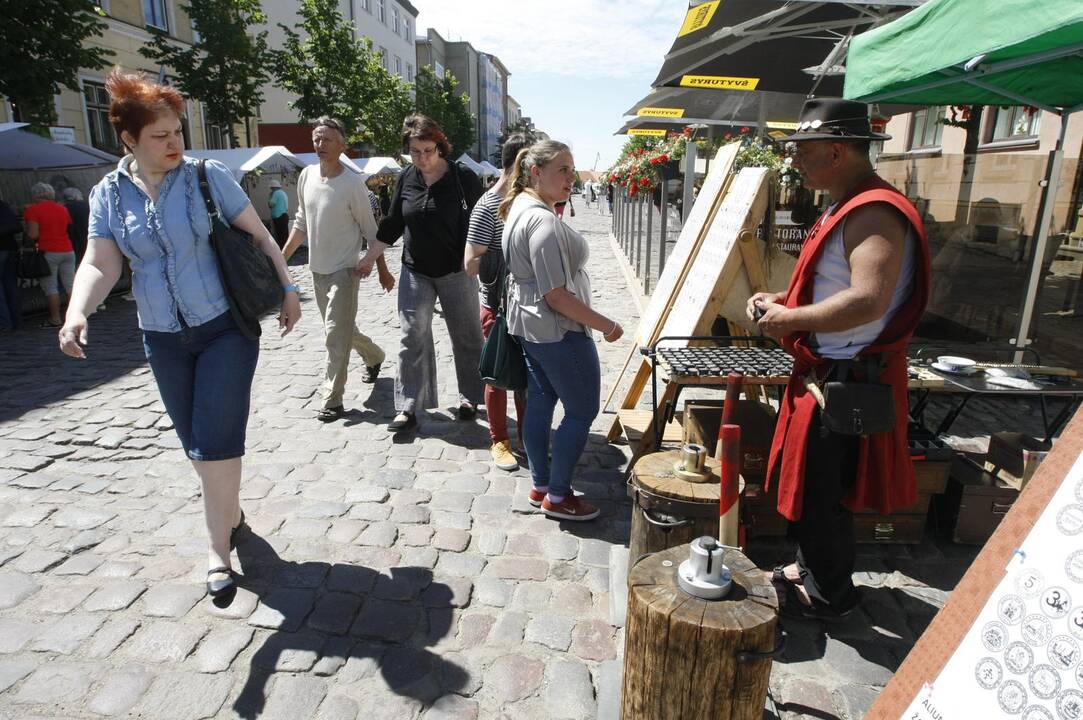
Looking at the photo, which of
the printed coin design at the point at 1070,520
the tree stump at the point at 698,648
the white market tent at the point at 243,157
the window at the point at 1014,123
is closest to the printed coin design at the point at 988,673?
the printed coin design at the point at 1070,520

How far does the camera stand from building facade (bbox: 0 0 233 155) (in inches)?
724

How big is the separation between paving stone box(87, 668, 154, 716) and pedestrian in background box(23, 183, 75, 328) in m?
8.00

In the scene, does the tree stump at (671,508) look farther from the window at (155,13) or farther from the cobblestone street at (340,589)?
the window at (155,13)

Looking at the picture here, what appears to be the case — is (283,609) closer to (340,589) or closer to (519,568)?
(340,589)

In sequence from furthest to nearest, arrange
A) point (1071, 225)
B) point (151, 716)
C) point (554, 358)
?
point (1071, 225), point (554, 358), point (151, 716)

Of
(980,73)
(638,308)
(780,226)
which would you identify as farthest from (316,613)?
(638,308)

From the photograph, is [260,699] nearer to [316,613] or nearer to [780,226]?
[316,613]

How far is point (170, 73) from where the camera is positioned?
73.0 feet

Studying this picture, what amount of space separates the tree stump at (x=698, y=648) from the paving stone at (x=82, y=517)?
10.1 feet

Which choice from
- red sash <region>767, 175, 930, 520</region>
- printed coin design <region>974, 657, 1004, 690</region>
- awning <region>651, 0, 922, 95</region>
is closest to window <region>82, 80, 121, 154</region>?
awning <region>651, 0, 922, 95</region>

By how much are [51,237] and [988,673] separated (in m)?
10.6

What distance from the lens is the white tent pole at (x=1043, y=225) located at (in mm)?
5691

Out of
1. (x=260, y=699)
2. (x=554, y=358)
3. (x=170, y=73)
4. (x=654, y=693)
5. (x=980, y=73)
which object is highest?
(x=170, y=73)

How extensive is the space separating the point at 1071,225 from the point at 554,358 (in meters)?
7.23
